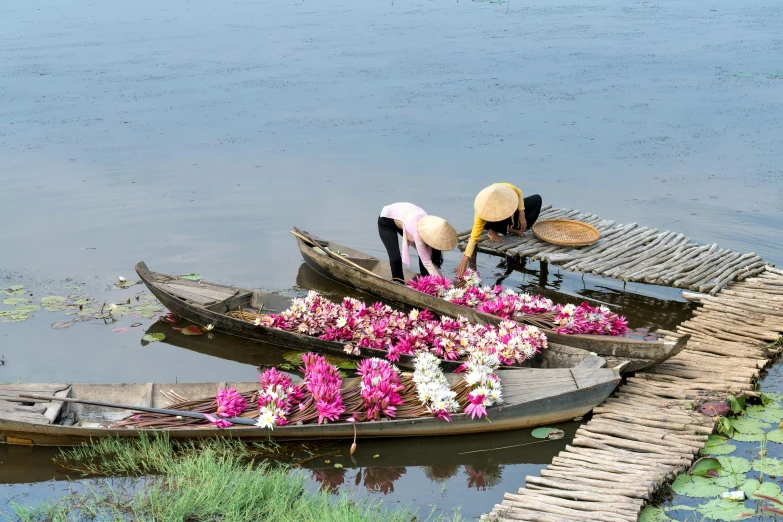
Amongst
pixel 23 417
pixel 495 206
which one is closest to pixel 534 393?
pixel 495 206

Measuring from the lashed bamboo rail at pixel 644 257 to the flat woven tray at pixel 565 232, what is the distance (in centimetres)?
8

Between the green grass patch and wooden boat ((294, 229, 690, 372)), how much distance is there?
6.79ft

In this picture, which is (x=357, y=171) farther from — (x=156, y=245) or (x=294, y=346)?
(x=294, y=346)

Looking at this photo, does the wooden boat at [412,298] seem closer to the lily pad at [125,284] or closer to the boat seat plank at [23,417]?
the lily pad at [125,284]

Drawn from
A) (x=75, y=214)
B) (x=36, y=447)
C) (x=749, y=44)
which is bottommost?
(x=36, y=447)

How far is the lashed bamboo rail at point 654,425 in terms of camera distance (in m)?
4.93

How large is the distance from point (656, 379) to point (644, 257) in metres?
2.09

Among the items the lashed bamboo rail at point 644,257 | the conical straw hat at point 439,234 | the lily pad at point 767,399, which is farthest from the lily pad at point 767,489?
the conical straw hat at point 439,234

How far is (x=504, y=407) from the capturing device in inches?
228

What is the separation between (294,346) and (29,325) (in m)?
2.63

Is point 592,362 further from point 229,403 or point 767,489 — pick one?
point 229,403

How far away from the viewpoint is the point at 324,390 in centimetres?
577

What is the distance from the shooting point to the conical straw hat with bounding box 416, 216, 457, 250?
7.23m

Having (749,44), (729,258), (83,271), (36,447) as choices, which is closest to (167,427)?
(36,447)
